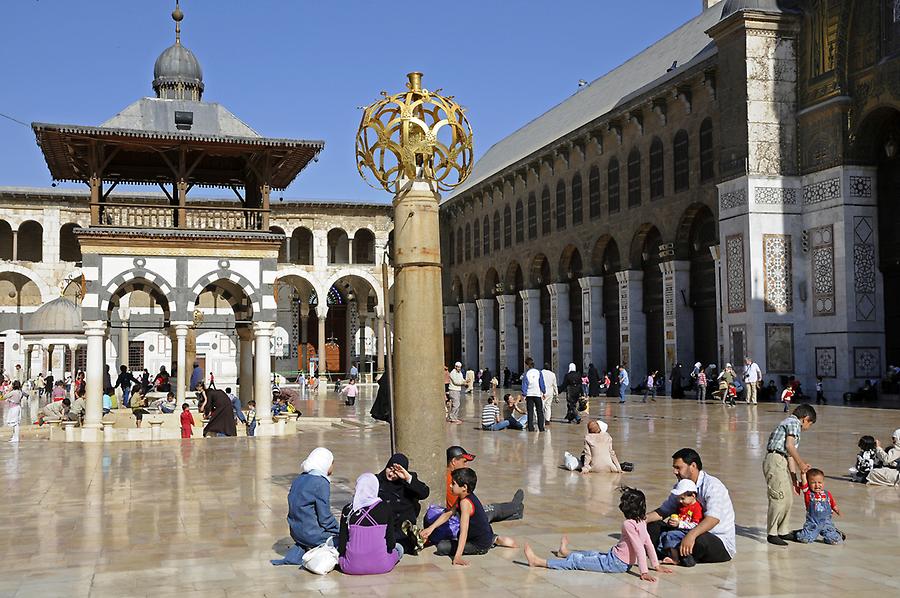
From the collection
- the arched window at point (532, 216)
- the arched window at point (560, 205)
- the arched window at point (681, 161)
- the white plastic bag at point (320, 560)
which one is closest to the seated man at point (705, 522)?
the white plastic bag at point (320, 560)

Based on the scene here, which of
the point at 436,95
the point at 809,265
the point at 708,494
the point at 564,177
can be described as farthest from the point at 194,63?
the point at 708,494

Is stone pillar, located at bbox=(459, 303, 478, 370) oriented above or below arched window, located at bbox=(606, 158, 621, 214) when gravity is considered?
below

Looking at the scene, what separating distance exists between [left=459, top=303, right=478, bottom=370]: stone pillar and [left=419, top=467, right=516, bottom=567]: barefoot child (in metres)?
42.3

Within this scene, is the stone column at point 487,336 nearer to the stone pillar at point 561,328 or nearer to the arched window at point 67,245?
the stone pillar at point 561,328

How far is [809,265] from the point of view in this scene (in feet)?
87.3

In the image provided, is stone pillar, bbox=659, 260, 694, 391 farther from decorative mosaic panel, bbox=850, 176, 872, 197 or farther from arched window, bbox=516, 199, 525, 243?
arched window, bbox=516, 199, 525, 243

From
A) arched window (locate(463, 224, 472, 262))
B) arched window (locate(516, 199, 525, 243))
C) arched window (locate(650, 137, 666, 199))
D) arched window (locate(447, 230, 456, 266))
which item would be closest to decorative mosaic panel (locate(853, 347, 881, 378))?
arched window (locate(650, 137, 666, 199))

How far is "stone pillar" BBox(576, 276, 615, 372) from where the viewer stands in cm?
3647

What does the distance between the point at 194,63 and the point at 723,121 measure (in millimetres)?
17719

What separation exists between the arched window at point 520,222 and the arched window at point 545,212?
6.94ft

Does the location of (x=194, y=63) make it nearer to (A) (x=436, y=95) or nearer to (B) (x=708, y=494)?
(A) (x=436, y=95)

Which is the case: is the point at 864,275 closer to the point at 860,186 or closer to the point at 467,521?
the point at 860,186

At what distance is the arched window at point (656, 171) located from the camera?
31781mm

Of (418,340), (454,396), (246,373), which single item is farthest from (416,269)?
A: (246,373)
